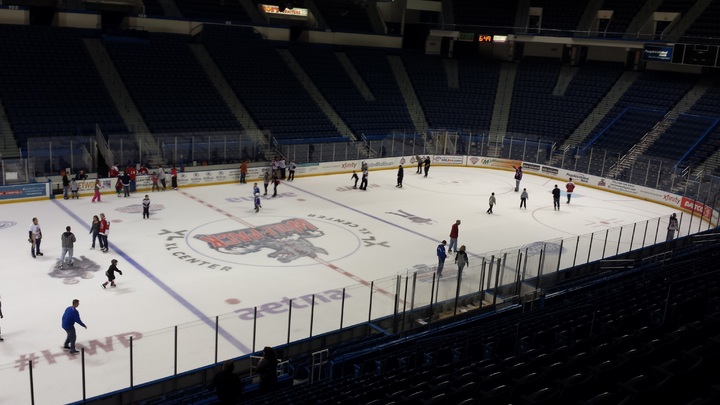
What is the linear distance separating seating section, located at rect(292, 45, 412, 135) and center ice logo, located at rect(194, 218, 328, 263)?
1983cm

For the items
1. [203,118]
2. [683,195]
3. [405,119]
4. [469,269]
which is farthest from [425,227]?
[405,119]

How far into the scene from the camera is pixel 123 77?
3925cm

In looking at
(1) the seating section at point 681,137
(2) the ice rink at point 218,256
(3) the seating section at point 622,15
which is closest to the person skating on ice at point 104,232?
(2) the ice rink at point 218,256

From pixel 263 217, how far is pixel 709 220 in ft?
67.9

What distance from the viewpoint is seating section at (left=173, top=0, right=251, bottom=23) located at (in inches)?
1813

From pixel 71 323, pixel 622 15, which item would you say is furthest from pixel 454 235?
pixel 622 15

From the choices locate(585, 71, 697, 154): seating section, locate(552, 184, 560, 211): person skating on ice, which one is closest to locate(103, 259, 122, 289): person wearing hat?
locate(552, 184, 560, 211): person skating on ice

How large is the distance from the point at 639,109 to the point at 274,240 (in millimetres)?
31766

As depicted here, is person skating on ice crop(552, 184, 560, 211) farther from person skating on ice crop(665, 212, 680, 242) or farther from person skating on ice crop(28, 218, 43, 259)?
person skating on ice crop(28, 218, 43, 259)

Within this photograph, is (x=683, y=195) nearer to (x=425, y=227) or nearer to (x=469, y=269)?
(x=425, y=227)

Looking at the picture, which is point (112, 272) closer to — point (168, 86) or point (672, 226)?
point (672, 226)

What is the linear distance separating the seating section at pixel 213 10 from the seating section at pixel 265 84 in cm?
101

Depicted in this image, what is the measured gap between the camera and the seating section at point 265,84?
41.8 meters

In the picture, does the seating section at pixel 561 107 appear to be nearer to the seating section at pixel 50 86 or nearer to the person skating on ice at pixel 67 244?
the seating section at pixel 50 86
